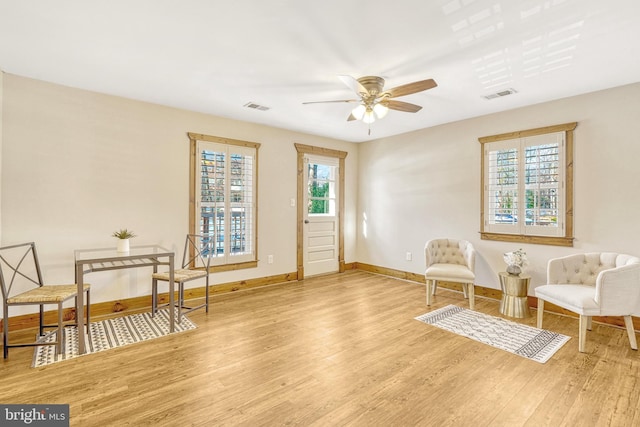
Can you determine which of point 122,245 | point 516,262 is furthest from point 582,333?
point 122,245

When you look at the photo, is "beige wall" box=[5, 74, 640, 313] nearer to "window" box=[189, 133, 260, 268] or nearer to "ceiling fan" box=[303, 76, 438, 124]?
"window" box=[189, 133, 260, 268]

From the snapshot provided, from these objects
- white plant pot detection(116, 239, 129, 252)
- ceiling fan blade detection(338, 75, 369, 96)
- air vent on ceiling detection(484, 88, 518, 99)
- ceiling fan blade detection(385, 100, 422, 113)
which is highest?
air vent on ceiling detection(484, 88, 518, 99)

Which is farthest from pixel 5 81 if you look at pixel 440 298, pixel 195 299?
pixel 440 298

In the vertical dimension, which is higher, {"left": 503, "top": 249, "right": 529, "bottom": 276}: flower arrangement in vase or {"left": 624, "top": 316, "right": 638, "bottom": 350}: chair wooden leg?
{"left": 503, "top": 249, "right": 529, "bottom": 276}: flower arrangement in vase

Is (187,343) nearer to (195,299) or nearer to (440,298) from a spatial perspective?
(195,299)

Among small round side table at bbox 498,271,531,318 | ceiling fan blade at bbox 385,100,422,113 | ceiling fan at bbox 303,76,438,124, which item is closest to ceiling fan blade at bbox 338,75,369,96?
ceiling fan at bbox 303,76,438,124

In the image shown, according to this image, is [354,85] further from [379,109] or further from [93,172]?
[93,172]

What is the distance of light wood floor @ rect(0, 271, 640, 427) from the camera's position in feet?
6.58

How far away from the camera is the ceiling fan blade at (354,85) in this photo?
2.69 meters

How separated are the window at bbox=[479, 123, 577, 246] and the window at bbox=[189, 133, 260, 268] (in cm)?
350

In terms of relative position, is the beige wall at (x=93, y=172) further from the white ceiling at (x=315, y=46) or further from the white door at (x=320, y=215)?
the white door at (x=320, y=215)

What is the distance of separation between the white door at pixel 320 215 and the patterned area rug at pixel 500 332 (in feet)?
8.17

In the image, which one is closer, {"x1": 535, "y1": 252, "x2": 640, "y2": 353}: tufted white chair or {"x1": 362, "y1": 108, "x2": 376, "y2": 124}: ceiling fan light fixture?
{"x1": 535, "y1": 252, "x2": 640, "y2": 353}: tufted white chair

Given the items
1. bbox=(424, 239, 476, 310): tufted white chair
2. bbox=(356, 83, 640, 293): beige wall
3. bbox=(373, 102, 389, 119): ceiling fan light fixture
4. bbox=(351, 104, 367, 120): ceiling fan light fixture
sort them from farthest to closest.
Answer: bbox=(424, 239, 476, 310): tufted white chair < bbox=(356, 83, 640, 293): beige wall < bbox=(351, 104, 367, 120): ceiling fan light fixture < bbox=(373, 102, 389, 119): ceiling fan light fixture
